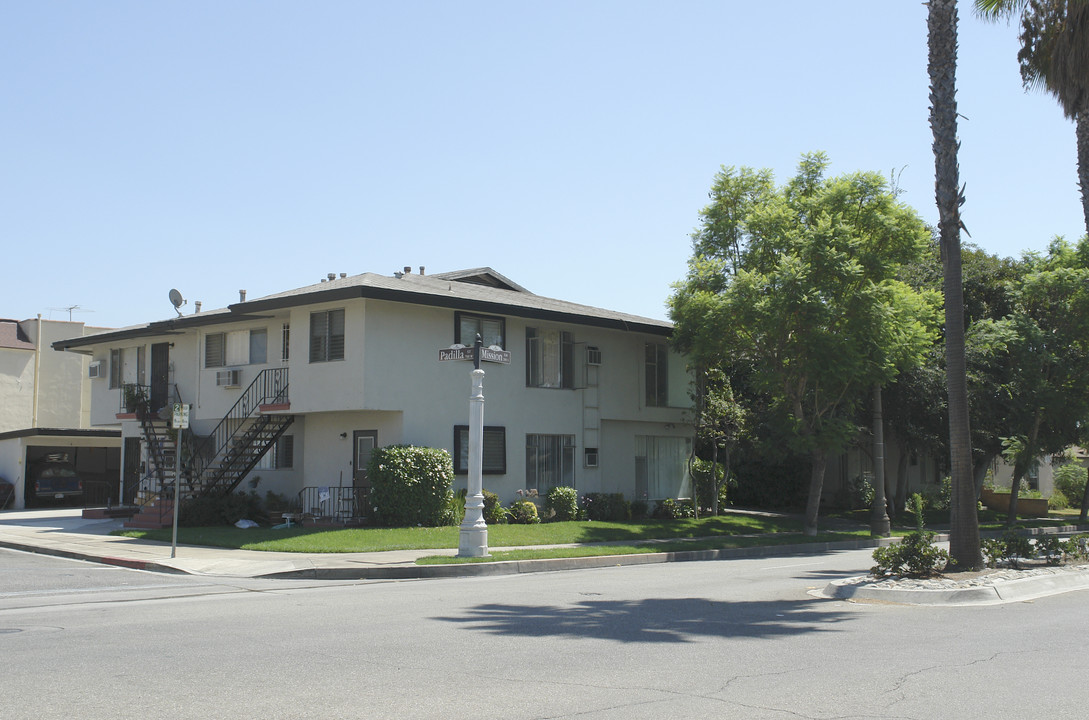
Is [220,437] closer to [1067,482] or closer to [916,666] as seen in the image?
[916,666]

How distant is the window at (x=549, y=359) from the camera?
28469 mm

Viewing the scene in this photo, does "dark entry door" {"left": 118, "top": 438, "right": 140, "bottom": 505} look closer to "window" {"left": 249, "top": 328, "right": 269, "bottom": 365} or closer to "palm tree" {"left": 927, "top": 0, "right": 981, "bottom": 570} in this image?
"window" {"left": 249, "top": 328, "right": 269, "bottom": 365}

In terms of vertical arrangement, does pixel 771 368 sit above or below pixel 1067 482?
above

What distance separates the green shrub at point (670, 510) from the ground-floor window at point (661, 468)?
1.94ft

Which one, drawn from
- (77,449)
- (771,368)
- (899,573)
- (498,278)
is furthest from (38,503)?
(899,573)

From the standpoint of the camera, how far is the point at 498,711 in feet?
22.2

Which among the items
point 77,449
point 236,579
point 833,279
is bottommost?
point 236,579

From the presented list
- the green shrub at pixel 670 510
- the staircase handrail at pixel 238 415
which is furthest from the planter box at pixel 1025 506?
the staircase handrail at pixel 238 415

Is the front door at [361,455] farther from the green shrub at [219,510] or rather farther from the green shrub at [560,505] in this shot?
the green shrub at [560,505]

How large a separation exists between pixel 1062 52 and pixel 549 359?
15179 millimetres

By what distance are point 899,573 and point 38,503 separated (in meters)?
34.2

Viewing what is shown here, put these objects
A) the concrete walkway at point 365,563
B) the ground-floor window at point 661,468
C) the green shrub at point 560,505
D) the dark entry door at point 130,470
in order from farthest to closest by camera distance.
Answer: the dark entry door at point 130,470 < the ground-floor window at point 661,468 < the green shrub at point 560,505 < the concrete walkway at point 365,563

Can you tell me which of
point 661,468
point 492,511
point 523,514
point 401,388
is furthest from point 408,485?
point 661,468

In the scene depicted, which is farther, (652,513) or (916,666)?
(652,513)
